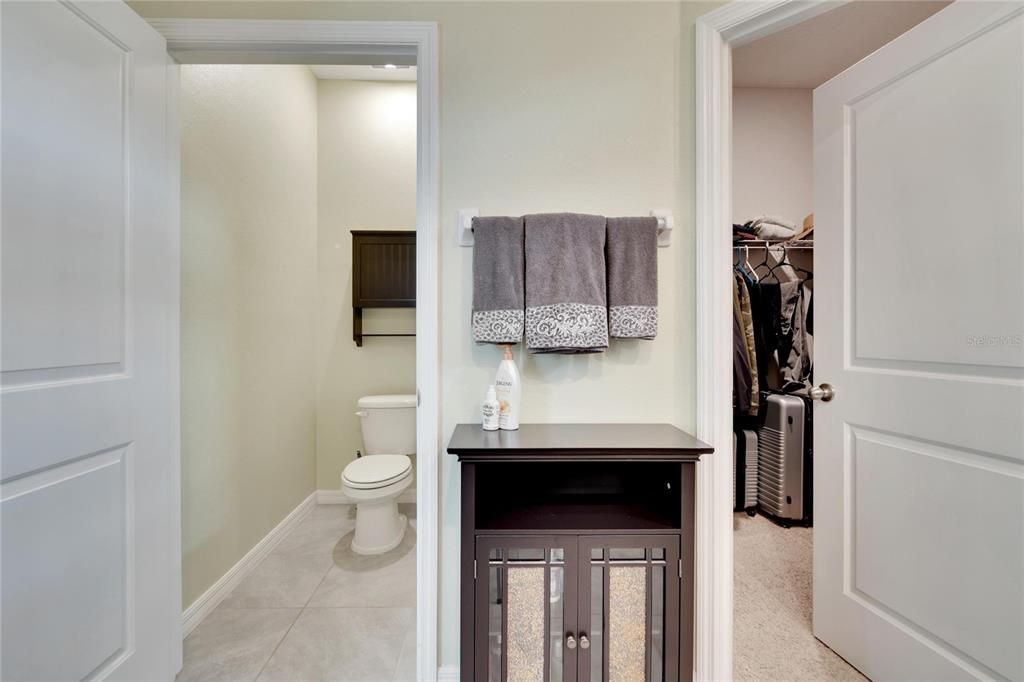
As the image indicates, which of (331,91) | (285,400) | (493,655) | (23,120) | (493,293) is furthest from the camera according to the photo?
(331,91)

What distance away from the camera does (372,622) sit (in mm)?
1481

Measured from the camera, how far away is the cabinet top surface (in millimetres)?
963

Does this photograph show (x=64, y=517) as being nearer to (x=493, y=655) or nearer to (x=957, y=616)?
(x=493, y=655)

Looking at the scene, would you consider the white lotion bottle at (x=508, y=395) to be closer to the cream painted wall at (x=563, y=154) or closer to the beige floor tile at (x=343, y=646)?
the cream painted wall at (x=563, y=154)

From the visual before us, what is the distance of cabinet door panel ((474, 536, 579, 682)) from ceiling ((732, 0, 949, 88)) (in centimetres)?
221

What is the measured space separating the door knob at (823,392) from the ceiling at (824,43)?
1.50 metres

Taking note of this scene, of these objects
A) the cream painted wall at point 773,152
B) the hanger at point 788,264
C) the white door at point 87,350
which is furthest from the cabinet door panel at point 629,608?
the cream painted wall at point 773,152

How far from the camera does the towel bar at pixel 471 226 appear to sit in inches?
46.0

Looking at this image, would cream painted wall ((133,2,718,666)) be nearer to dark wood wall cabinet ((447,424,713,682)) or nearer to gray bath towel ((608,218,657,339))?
gray bath towel ((608,218,657,339))

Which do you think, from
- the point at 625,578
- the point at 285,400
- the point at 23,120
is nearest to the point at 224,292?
the point at 285,400

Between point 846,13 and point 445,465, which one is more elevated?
point 846,13

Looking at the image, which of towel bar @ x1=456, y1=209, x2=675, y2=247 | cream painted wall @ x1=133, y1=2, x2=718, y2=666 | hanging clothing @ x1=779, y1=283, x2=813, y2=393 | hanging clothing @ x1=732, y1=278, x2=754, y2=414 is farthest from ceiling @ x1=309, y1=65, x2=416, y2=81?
hanging clothing @ x1=779, y1=283, x2=813, y2=393

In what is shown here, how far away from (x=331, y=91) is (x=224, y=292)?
1.62 m

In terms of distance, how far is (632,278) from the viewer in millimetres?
1134
